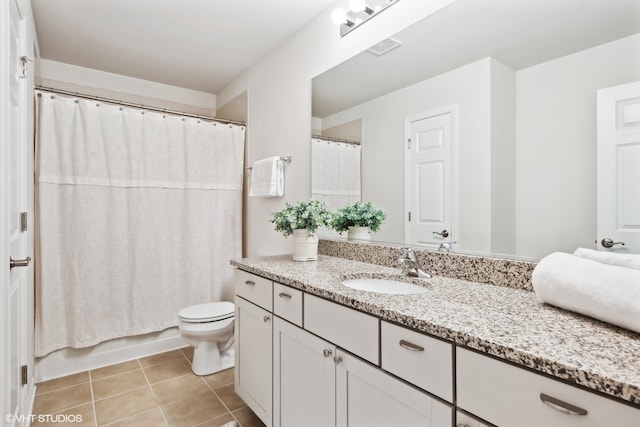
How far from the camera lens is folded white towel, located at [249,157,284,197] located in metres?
2.41

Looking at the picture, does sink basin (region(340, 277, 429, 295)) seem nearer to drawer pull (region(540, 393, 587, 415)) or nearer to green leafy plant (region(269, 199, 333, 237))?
green leafy plant (region(269, 199, 333, 237))

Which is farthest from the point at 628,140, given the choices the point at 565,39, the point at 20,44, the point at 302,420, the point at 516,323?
the point at 20,44

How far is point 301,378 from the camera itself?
1350 mm

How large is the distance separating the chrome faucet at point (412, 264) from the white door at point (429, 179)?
143 mm

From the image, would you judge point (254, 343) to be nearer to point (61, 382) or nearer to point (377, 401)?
point (377, 401)

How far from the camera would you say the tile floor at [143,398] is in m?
1.81

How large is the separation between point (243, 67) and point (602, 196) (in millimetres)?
2614

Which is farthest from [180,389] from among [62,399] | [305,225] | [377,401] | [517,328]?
[517,328]

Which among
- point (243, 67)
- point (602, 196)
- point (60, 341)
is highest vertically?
point (243, 67)

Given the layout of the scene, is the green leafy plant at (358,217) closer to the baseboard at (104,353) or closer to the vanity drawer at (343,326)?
the vanity drawer at (343,326)

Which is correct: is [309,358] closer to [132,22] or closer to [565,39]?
[565,39]

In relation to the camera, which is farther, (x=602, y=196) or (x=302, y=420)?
(x=302, y=420)

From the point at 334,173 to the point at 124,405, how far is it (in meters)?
1.81

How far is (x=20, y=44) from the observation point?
1598 mm
